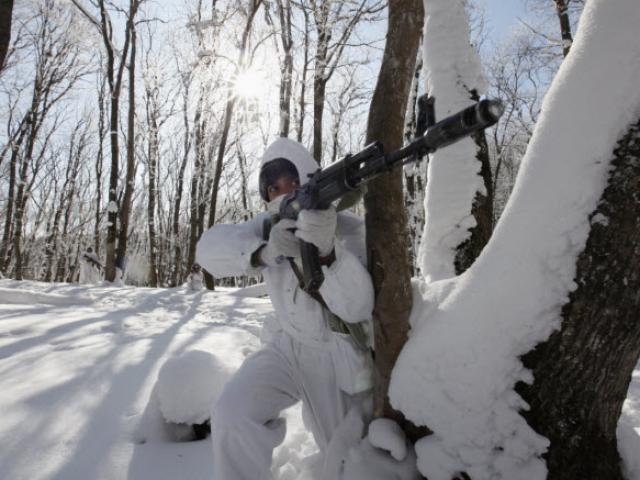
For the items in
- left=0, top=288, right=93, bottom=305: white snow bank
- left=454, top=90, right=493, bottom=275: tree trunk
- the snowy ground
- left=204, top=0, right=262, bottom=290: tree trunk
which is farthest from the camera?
left=204, top=0, right=262, bottom=290: tree trunk

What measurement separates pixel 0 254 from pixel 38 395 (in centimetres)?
2028

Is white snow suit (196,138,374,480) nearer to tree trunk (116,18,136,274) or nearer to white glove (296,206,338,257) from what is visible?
white glove (296,206,338,257)

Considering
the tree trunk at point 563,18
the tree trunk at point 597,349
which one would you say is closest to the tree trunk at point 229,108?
the tree trunk at point 563,18

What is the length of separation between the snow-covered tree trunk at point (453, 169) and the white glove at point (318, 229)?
1255mm

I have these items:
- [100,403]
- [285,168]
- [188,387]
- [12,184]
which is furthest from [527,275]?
[12,184]

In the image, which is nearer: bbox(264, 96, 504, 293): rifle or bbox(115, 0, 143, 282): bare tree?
bbox(264, 96, 504, 293): rifle

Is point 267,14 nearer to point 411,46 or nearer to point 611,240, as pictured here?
point 411,46

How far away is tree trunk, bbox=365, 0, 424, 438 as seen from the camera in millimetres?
1493

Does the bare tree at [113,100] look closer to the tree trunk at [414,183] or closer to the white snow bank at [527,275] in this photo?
the tree trunk at [414,183]

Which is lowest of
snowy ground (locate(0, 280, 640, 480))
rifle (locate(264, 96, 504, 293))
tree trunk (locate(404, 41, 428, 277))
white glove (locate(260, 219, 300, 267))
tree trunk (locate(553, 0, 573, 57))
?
snowy ground (locate(0, 280, 640, 480))

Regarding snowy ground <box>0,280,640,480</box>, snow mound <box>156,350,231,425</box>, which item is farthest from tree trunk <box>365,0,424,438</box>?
snow mound <box>156,350,231,425</box>

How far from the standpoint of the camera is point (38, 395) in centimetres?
224

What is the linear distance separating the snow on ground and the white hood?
1310 millimetres

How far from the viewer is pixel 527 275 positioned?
3.77ft
